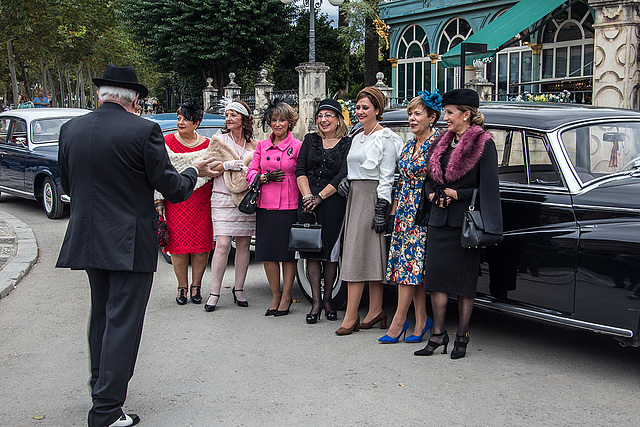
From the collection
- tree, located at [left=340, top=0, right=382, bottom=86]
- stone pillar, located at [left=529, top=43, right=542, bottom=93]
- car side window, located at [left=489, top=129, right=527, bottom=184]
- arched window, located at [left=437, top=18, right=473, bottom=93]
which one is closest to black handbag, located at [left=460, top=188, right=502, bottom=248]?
car side window, located at [left=489, top=129, right=527, bottom=184]

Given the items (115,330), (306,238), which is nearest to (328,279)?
(306,238)

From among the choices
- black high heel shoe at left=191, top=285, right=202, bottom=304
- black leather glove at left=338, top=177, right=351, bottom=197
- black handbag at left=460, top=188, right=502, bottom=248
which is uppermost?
black leather glove at left=338, top=177, right=351, bottom=197

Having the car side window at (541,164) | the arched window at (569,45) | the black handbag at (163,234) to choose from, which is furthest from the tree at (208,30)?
the car side window at (541,164)

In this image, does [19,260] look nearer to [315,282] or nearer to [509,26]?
[315,282]

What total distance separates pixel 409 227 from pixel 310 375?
1472 millimetres

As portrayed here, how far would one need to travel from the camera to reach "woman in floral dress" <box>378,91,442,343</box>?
571 centimetres

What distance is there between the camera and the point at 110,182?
411cm

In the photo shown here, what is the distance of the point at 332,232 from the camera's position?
642cm

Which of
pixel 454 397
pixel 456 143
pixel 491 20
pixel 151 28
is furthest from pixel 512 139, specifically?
pixel 151 28

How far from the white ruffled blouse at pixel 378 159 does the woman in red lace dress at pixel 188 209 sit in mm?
1792

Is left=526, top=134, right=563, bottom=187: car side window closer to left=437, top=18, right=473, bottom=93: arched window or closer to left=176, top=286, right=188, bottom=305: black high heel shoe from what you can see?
left=176, top=286, right=188, bottom=305: black high heel shoe

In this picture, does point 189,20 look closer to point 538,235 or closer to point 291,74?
point 291,74

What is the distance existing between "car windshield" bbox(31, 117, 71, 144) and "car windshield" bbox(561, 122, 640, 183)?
36.0ft

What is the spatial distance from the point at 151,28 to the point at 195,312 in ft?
115
